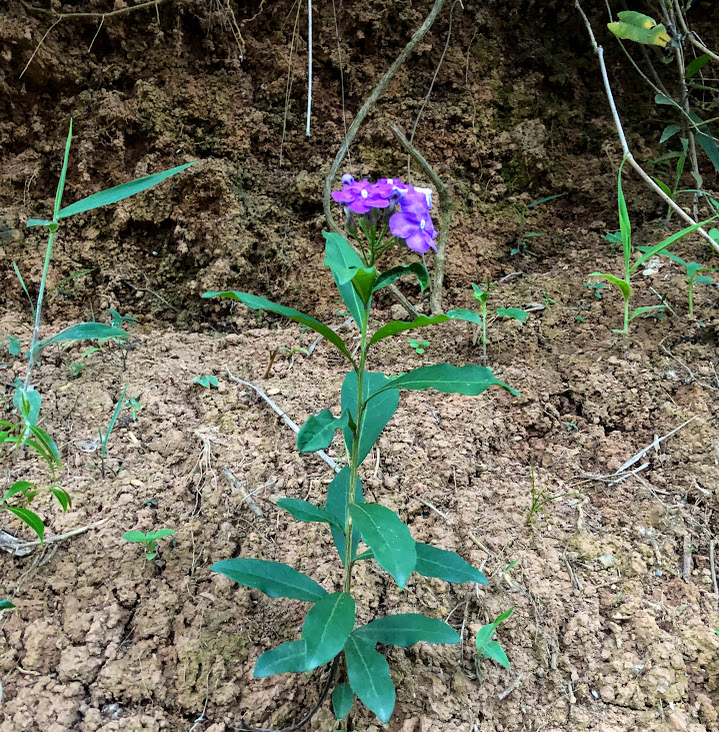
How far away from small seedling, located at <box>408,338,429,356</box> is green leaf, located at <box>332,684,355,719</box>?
1.38m

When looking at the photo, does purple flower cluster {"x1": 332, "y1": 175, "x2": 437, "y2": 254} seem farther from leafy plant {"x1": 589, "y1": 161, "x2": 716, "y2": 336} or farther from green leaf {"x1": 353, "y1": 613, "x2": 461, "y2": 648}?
leafy plant {"x1": 589, "y1": 161, "x2": 716, "y2": 336}

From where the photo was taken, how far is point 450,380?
1.06 metres

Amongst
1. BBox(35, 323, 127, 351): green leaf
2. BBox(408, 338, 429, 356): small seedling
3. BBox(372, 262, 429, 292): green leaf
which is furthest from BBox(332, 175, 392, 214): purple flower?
BBox(408, 338, 429, 356): small seedling

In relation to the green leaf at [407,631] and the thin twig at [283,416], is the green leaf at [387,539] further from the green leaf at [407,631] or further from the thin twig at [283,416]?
the thin twig at [283,416]

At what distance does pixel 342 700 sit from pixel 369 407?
26.2 inches

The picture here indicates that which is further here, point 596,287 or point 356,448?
point 596,287

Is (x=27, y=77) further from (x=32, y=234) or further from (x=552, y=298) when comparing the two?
(x=552, y=298)

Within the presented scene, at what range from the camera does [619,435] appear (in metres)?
1.90

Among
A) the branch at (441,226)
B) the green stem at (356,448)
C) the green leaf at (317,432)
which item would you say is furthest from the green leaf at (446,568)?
the branch at (441,226)

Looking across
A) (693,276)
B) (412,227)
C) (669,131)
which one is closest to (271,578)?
(412,227)

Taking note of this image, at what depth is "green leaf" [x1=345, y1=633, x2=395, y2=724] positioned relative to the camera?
1.02m

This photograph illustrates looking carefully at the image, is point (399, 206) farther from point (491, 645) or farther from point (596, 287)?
point (596, 287)

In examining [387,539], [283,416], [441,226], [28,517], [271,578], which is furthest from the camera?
[441,226]

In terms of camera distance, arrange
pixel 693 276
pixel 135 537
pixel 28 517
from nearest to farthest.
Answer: pixel 28 517 → pixel 135 537 → pixel 693 276
